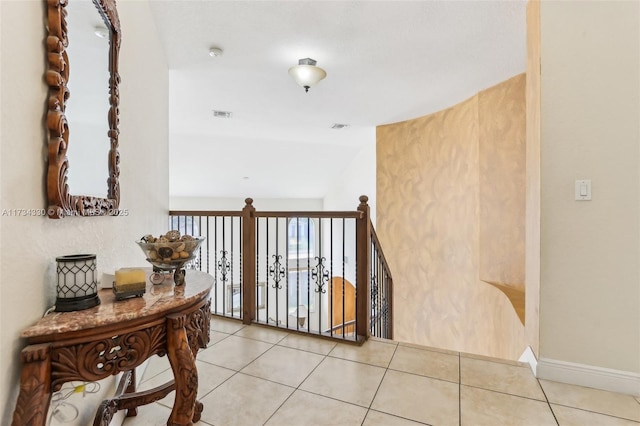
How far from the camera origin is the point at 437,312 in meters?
4.26

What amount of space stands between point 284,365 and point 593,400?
1793 millimetres

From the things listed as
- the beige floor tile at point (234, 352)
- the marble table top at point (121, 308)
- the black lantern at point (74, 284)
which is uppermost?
the black lantern at point (74, 284)

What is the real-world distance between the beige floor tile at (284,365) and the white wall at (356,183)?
132 inches

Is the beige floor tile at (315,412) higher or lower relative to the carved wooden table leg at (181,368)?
lower

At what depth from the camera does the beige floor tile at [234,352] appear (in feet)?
7.22

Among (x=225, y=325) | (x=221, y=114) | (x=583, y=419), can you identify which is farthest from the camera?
(x=221, y=114)

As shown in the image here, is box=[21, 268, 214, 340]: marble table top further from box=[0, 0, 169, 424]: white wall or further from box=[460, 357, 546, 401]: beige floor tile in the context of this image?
box=[460, 357, 546, 401]: beige floor tile

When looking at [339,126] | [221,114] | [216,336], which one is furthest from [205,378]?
[339,126]

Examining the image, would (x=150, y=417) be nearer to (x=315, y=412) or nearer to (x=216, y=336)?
(x=315, y=412)

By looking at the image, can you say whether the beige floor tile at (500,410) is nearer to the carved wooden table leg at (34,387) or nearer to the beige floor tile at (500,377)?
the beige floor tile at (500,377)

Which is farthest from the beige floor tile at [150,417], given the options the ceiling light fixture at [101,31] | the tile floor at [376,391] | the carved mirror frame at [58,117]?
the ceiling light fixture at [101,31]

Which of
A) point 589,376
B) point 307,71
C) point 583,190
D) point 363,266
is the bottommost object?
point 589,376

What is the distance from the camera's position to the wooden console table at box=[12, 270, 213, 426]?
797 mm

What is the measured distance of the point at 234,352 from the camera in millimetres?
2355
